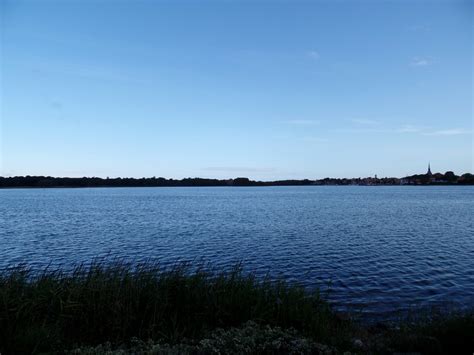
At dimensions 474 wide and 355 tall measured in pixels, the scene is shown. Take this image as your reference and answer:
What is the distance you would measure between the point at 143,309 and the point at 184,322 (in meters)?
1.42

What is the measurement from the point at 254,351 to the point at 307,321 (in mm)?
3809

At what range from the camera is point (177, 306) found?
37.6 ft

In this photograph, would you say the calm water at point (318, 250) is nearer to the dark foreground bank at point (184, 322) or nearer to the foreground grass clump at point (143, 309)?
the dark foreground bank at point (184, 322)

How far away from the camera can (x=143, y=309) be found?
436 inches

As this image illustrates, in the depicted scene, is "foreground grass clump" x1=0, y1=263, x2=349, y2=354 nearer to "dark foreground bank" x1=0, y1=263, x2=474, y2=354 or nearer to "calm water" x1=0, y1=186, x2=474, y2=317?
"dark foreground bank" x1=0, y1=263, x2=474, y2=354

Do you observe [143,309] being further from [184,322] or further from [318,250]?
[318,250]

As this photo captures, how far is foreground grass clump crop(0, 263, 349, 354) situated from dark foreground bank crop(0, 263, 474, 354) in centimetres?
3

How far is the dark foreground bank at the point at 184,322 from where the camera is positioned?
8211mm

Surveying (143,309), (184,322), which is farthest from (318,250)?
(143,309)

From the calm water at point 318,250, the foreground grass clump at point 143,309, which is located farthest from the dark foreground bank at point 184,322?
the calm water at point 318,250

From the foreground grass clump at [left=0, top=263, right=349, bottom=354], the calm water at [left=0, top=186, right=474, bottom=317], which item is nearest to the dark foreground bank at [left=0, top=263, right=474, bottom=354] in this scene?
the foreground grass clump at [left=0, top=263, right=349, bottom=354]

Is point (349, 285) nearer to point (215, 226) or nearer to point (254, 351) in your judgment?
point (254, 351)

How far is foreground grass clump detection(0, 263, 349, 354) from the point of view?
949cm

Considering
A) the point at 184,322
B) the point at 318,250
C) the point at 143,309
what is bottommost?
the point at 318,250
